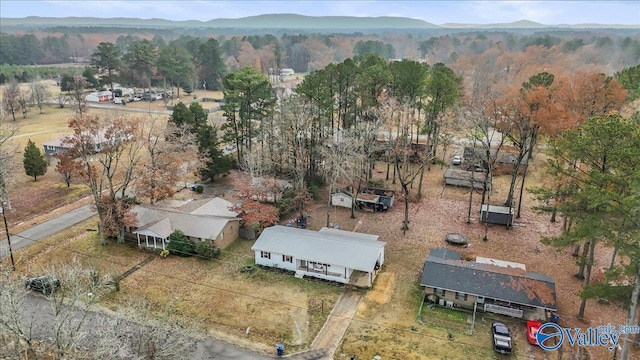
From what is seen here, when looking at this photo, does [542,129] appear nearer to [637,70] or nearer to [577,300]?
[577,300]

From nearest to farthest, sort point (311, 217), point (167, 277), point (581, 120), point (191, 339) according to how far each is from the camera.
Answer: point (191, 339) < point (167, 277) < point (581, 120) < point (311, 217)

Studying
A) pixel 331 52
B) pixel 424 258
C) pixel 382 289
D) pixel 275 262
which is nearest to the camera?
pixel 382 289

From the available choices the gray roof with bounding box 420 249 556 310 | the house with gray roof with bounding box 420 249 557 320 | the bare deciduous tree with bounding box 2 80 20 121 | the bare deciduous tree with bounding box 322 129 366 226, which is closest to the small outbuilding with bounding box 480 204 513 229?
the house with gray roof with bounding box 420 249 557 320

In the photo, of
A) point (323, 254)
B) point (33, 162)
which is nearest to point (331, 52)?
point (33, 162)

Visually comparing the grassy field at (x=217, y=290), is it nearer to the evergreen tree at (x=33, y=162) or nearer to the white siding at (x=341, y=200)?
the white siding at (x=341, y=200)

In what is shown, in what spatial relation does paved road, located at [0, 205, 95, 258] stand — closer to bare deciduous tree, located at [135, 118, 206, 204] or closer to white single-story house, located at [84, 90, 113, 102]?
bare deciduous tree, located at [135, 118, 206, 204]

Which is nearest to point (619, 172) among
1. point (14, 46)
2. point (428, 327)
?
point (428, 327)

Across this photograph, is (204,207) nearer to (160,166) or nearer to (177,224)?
A: (177,224)
